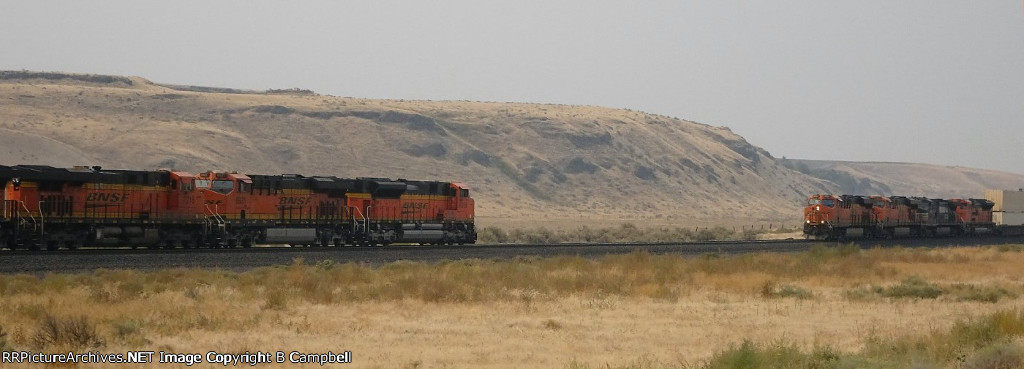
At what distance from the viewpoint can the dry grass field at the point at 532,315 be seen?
15.0 m

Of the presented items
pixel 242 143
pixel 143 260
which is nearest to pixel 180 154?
pixel 242 143

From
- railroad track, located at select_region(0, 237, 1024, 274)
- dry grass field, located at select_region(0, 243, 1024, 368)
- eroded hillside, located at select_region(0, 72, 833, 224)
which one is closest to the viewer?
dry grass field, located at select_region(0, 243, 1024, 368)

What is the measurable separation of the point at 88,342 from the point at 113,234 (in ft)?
73.9

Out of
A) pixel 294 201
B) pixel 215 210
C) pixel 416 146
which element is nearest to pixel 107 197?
pixel 215 210

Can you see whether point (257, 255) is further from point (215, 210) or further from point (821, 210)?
point (821, 210)

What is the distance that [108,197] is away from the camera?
36.4 meters

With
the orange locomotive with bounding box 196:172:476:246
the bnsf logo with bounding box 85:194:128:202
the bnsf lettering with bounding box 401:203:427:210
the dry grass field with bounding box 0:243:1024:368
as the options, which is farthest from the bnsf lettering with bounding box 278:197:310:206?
the dry grass field with bounding box 0:243:1024:368

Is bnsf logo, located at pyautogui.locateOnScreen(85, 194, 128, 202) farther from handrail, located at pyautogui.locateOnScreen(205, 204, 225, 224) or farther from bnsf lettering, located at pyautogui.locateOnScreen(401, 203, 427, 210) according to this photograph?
bnsf lettering, located at pyautogui.locateOnScreen(401, 203, 427, 210)

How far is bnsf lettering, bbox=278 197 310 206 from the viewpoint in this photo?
42219 millimetres

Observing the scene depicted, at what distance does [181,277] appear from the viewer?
84.4ft

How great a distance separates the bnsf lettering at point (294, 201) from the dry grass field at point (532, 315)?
11.1 metres

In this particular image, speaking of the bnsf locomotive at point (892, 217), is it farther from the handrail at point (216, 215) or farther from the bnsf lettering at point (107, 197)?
the bnsf lettering at point (107, 197)

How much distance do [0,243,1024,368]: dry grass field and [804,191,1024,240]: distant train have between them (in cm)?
2718

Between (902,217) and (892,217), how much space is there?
156cm
